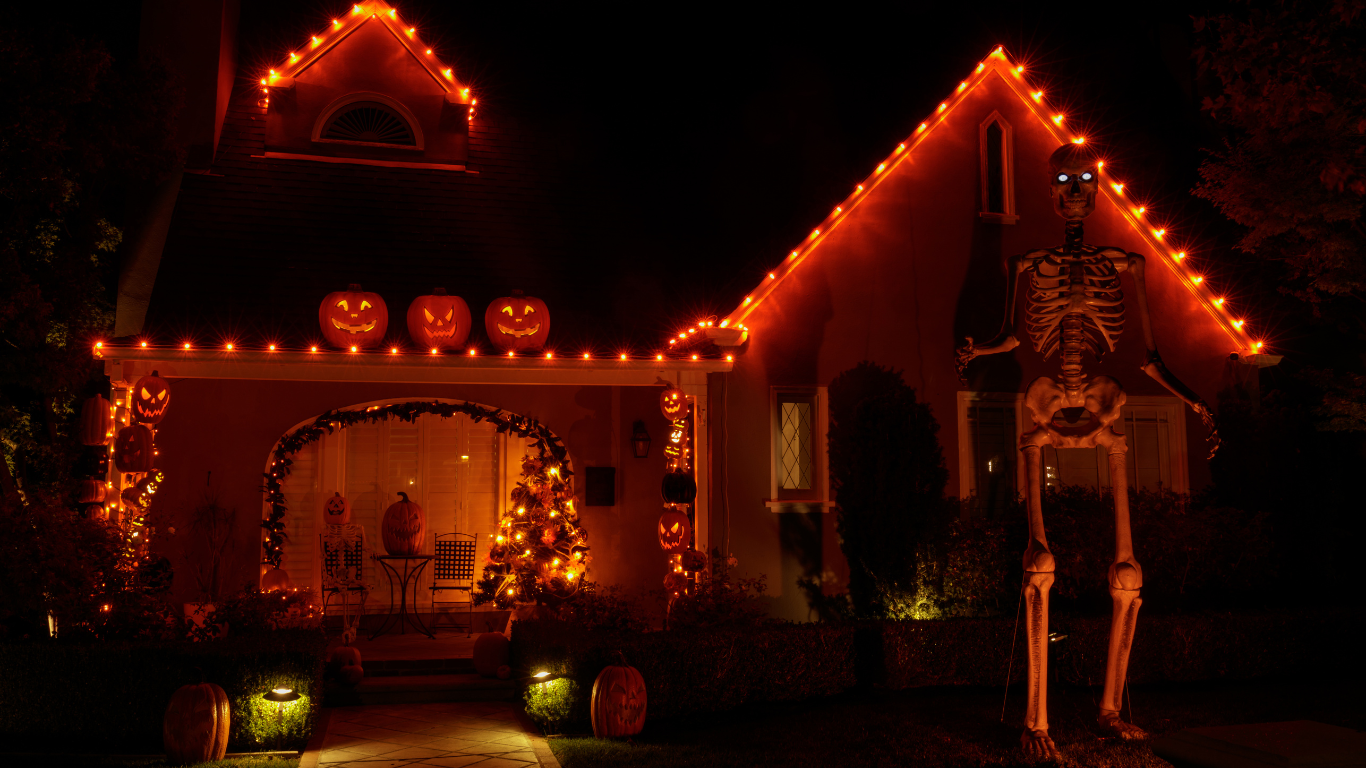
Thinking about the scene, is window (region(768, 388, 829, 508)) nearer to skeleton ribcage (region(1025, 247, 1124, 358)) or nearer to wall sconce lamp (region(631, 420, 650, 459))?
wall sconce lamp (region(631, 420, 650, 459))

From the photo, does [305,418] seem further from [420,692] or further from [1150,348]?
[1150,348]

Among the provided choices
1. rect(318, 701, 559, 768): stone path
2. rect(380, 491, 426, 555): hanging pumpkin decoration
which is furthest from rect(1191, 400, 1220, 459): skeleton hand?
rect(380, 491, 426, 555): hanging pumpkin decoration

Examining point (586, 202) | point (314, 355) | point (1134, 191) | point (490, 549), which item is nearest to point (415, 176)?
point (586, 202)

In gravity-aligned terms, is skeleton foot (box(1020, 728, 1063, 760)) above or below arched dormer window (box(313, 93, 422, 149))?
below

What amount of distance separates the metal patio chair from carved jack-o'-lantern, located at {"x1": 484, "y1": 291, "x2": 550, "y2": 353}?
3264mm

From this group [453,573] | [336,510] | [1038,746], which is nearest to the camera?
[1038,746]

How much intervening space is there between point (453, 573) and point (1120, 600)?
7874 millimetres

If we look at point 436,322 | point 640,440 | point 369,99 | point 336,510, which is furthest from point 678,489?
point 369,99

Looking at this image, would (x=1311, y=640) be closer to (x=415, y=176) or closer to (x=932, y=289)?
(x=932, y=289)

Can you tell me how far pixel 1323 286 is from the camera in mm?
10758

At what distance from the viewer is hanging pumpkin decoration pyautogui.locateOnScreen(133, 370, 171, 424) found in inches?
360

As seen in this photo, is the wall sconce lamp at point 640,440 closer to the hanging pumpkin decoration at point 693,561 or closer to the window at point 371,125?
the hanging pumpkin decoration at point 693,561

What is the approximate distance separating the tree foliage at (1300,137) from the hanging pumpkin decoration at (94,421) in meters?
10.7

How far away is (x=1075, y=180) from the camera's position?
7.10 m
